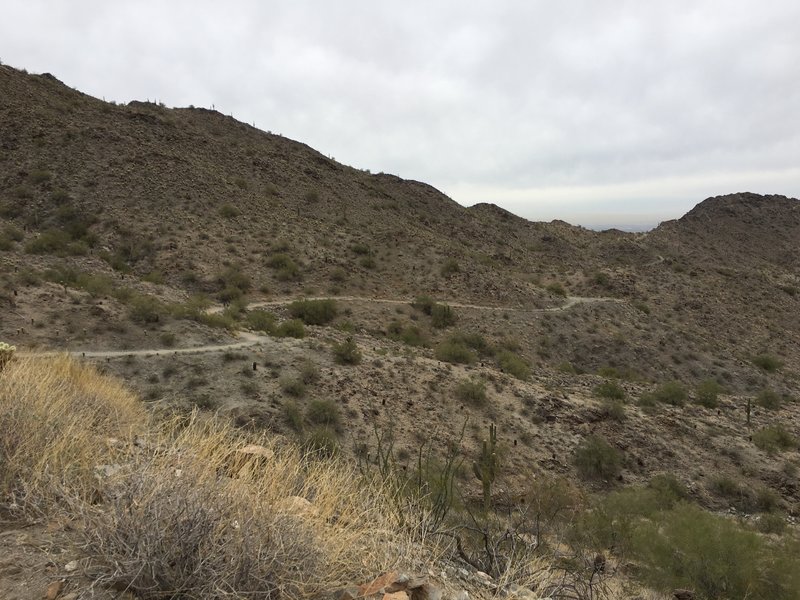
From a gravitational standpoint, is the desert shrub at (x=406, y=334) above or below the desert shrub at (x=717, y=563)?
above

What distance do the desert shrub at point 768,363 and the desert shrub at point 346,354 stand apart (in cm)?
2804

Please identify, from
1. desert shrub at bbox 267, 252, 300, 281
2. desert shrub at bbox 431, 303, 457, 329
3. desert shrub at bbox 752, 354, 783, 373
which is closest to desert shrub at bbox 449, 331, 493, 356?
desert shrub at bbox 431, 303, 457, 329

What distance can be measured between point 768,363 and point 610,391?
17.7 m

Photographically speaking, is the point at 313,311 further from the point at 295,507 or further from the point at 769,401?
the point at 769,401

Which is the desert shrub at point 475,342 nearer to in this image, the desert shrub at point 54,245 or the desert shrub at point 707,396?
the desert shrub at point 707,396

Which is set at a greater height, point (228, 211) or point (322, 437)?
point (228, 211)

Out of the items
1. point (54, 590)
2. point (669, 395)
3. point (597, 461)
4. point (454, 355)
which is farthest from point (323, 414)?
point (669, 395)

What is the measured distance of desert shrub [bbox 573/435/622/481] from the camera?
15477 millimetres

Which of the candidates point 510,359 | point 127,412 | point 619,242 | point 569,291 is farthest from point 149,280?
point 619,242

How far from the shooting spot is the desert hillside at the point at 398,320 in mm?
14477

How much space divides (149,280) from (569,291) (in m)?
32.4

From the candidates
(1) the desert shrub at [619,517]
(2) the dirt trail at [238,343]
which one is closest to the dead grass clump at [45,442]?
(2) the dirt trail at [238,343]

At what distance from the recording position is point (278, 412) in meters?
14.3

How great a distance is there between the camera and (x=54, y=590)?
2949 mm
